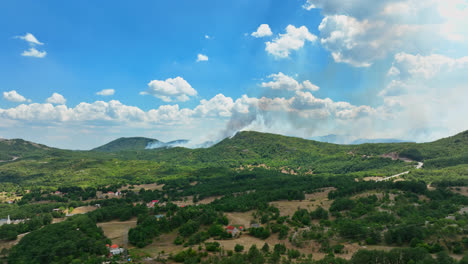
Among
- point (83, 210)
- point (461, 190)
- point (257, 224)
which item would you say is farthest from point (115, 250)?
point (461, 190)

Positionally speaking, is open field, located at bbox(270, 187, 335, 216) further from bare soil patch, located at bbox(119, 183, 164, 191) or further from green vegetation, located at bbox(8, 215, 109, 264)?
bare soil patch, located at bbox(119, 183, 164, 191)

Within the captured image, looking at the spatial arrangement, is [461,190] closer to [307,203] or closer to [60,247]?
[307,203]

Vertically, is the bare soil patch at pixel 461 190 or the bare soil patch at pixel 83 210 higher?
the bare soil patch at pixel 461 190

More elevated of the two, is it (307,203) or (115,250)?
(307,203)

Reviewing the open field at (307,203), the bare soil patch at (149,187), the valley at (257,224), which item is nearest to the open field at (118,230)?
the valley at (257,224)

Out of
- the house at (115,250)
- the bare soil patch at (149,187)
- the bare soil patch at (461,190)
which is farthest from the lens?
the bare soil patch at (149,187)

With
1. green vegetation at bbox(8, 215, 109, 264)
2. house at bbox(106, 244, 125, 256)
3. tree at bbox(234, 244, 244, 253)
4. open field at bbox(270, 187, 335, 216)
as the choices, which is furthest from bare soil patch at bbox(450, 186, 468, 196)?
green vegetation at bbox(8, 215, 109, 264)

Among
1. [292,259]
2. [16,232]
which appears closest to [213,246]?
[292,259]

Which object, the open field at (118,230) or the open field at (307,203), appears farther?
the open field at (307,203)

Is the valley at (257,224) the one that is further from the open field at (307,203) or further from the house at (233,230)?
the open field at (307,203)

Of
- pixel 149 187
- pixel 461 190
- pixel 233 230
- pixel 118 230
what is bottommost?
pixel 118 230

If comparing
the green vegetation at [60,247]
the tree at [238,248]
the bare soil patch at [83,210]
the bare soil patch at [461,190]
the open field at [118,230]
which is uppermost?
the bare soil patch at [461,190]
